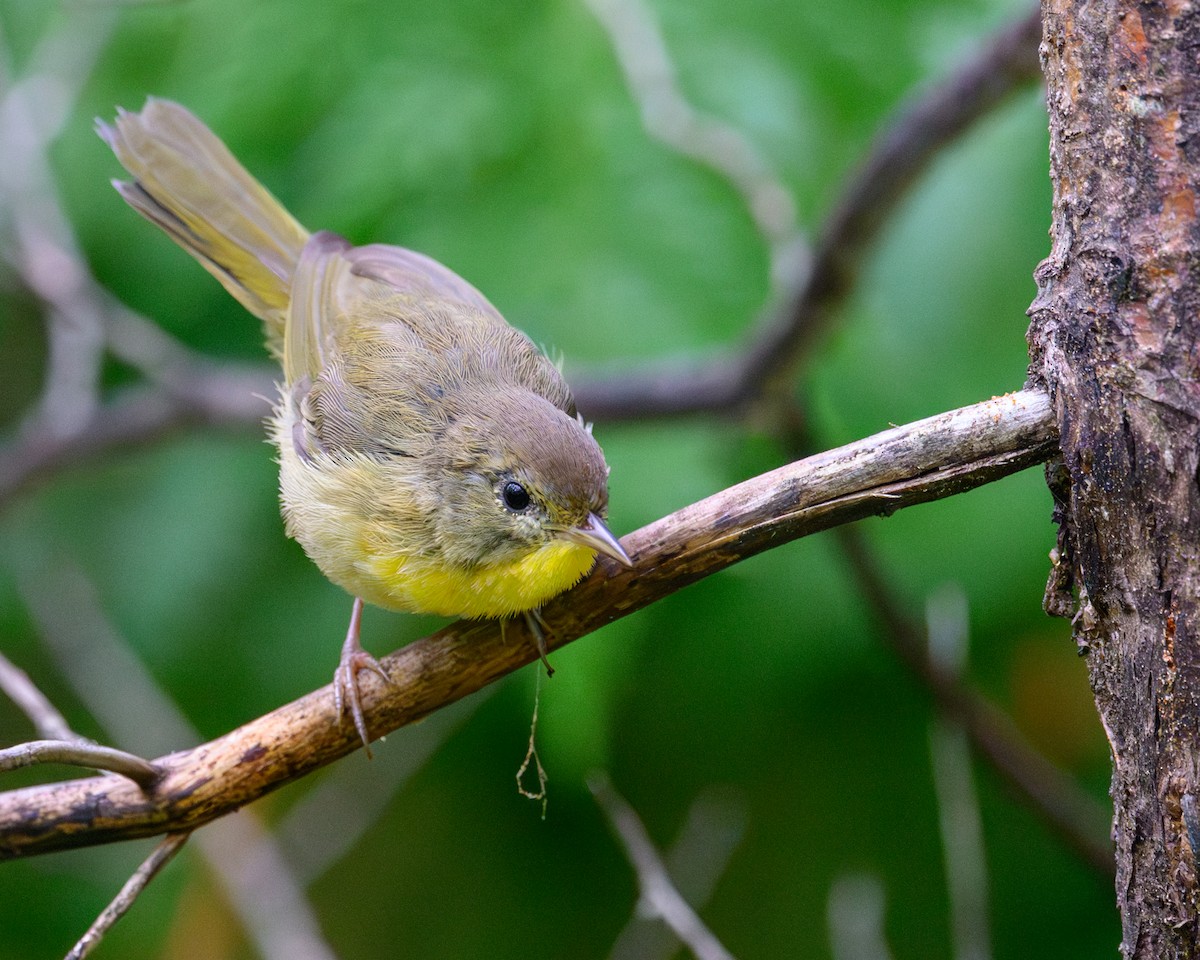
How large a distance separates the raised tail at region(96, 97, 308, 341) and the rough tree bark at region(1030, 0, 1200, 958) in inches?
93.3

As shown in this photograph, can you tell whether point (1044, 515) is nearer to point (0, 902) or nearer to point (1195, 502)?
point (1195, 502)

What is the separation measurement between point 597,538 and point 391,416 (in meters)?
0.93

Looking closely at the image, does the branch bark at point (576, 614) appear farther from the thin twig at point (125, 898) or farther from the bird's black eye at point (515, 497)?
the bird's black eye at point (515, 497)

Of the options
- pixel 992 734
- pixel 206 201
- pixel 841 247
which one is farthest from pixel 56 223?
pixel 992 734

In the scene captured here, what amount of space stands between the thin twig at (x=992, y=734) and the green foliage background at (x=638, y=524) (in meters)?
0.14

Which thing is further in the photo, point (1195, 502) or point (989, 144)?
point (989, 144)

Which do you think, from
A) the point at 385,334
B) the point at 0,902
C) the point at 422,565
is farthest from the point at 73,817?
the point at 0,902

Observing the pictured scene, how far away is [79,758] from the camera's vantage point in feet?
6.18

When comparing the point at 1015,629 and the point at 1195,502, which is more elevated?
the point at 1015,629

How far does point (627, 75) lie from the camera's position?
12.3 ft

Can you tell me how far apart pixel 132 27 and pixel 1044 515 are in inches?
149

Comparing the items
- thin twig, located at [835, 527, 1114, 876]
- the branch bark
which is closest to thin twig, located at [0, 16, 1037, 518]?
thin twig, located at [835, 527, 1114, 876]

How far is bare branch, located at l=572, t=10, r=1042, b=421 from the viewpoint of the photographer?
9.84ft

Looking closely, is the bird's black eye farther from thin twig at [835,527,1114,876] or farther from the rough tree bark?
thin twig at [835,527,1114,876]
